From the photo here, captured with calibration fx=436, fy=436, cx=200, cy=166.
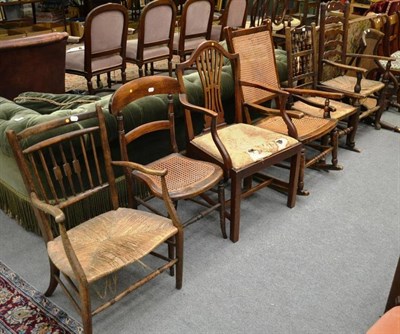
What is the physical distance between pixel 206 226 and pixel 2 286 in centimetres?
112

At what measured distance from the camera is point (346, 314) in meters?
1.97

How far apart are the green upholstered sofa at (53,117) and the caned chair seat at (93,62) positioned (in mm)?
1157

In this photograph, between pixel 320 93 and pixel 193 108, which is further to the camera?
pixel 320 93

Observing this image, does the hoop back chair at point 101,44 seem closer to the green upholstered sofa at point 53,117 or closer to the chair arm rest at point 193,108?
the green upholstered sofa at point 53,117

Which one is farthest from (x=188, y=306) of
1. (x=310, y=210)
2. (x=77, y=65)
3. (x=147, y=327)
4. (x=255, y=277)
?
(x=77, y=65)

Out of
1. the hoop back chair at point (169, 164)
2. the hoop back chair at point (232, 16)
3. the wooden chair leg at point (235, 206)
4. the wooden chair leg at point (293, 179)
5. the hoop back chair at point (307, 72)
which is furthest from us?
the hoop back chair at point (232, 16)

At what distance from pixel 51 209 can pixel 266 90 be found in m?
1.58

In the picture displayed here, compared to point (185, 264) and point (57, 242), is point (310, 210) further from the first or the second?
point (57, 242)

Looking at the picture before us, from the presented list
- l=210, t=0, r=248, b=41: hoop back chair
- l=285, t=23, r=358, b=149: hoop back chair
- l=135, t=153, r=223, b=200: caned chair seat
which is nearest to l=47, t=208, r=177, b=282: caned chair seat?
l=135, t=153, r=223, b=200: caned chair seat

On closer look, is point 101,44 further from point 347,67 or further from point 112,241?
point 112,241

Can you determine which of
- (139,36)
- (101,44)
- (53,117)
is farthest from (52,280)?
(139,36)

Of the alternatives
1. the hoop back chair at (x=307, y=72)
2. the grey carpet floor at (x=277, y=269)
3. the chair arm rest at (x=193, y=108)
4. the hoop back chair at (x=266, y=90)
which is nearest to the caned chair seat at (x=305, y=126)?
the hoop back chair at (x=266, y=90)

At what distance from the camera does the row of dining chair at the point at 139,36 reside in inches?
133

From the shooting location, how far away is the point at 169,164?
231 centimetres
